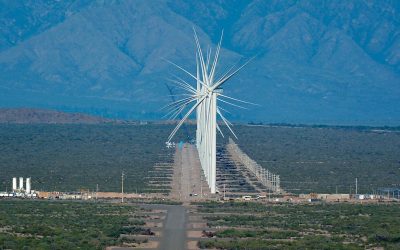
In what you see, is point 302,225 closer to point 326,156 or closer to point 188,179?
point 188,179

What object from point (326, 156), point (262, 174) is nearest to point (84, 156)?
point (326, 156)

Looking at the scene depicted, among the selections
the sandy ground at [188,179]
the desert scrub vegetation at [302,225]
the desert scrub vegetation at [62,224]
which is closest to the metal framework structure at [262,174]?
the sandy ground at [188,179]

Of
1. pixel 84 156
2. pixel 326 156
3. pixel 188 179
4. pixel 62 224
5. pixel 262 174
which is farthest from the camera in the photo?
pixel 326 156

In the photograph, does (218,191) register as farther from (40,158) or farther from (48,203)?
(40,158)

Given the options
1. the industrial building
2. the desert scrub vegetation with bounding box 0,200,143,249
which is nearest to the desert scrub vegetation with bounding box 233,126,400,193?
the industrial building

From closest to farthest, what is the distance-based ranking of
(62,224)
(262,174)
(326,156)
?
(62,224), (262,174), (326,156)

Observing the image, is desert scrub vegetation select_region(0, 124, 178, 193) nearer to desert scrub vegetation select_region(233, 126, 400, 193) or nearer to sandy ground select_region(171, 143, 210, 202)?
sandy ground select_region(171, 143, 210, 202)
